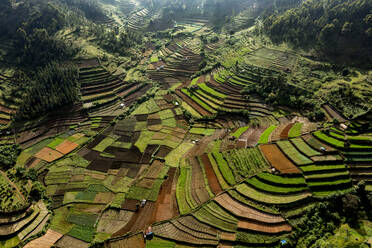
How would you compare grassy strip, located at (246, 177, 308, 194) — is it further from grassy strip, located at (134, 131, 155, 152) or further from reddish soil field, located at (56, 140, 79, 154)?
reddish soil field, located at (56, 140, 79, 154)

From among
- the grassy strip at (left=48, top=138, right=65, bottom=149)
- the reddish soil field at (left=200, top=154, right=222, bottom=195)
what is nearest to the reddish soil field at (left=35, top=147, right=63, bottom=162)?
the grassy strip at (left=48, top=138, right=65, bottom=149)

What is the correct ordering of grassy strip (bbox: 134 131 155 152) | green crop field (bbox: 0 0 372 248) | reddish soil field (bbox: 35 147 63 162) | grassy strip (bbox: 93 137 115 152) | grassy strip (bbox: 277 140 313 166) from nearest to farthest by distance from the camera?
green crop field (bbox: 0 0 372 248) → grassy strip (bbox: 277 140 313 166) → reddish soil field (bbox: 35 147 63 162) → grassy strip (bbox: 134 131 155 152) → grassy strip (bbox: 93 137 115 152)

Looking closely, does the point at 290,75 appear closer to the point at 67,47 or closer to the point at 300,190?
the point at 300,190

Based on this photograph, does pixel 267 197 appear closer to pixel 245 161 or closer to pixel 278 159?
pixel 245 161

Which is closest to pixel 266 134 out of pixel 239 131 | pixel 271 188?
pixel 239 131

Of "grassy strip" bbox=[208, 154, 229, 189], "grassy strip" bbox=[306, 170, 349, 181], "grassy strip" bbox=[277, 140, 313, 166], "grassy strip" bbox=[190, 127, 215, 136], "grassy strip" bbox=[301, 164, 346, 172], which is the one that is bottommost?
"grassy strip" bbox=[208, 154, 229, 189]

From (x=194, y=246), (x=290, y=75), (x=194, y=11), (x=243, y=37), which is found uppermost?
(x=194, y=11)

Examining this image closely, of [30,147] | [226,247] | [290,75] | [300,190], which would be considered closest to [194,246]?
[226,247]
